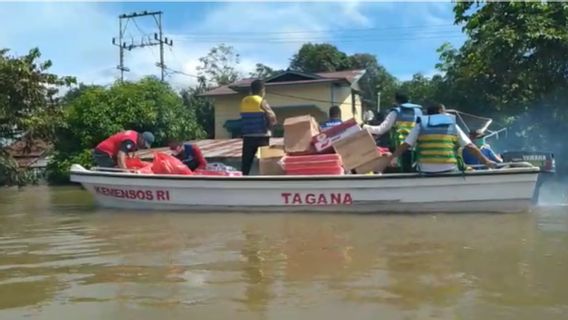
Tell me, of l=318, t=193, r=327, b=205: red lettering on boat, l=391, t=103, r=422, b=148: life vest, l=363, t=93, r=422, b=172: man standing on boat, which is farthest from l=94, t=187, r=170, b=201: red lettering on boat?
l=391, t=103, r=422, b=148: life vest

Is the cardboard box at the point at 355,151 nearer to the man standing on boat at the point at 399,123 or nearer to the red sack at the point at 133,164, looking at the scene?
the man standing on boat at the point at 399,123

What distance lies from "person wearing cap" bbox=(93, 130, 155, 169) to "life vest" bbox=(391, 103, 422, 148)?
391 centimetres

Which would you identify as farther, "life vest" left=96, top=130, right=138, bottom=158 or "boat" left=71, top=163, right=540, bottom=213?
"life vest" left=96, top=130, right=138, bottom=158

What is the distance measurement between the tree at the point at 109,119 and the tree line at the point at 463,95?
4cm

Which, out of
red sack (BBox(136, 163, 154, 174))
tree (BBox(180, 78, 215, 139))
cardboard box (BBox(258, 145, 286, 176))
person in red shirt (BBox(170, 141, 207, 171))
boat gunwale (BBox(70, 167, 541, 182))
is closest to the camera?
boat gunwale (BBox(70, 167, 541, 182))

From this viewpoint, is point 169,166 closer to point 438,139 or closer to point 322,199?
point 322,199

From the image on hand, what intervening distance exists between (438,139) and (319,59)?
149ft

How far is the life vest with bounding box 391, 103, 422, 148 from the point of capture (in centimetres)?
934

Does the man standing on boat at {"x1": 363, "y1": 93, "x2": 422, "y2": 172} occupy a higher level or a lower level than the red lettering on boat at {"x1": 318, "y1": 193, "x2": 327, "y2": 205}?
higher

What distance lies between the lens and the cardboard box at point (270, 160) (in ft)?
31.5

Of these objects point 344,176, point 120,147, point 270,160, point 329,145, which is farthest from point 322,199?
point 120,147

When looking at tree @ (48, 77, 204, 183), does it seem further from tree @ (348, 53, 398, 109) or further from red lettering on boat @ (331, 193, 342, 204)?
tree @ (348, 53, 398, 109)

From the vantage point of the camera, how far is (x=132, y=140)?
10.5 m

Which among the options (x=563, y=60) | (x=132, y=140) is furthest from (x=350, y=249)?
(x=563, y=60)
